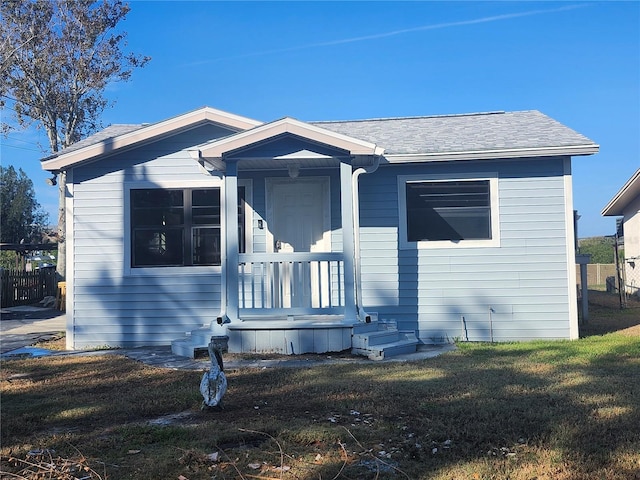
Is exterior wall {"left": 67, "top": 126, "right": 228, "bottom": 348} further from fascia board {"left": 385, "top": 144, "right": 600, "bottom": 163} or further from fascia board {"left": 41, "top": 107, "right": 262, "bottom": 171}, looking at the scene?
fascia board {"left": 385, "top": 144, "right": 600, "bottom": 163}

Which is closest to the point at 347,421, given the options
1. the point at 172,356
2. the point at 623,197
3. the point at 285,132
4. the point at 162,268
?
the point at 172,356

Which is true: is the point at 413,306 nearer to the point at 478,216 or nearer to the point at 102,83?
the point at 478,216

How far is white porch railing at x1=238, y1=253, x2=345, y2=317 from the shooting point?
8.02 metres

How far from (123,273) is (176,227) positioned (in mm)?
1115

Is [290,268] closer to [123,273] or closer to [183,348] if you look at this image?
[183,348]

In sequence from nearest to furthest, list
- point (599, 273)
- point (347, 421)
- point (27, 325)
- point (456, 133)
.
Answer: point (347, 421), point (456, 133), point (27, 325), point (599, 273)

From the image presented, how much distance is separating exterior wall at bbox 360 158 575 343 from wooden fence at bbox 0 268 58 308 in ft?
41.9

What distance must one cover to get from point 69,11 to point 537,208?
2182cm

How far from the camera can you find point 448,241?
9.13 m

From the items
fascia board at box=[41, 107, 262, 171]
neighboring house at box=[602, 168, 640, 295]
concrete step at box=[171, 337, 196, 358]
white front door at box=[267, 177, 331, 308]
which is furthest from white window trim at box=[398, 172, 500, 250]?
neighboring house at box=[602, 168, 640, 295]

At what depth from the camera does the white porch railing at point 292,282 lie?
26.3 feet

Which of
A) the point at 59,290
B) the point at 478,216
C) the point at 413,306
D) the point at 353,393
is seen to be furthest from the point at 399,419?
the point at 59,290

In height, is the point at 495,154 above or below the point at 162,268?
above

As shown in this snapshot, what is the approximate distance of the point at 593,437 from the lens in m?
3.95
